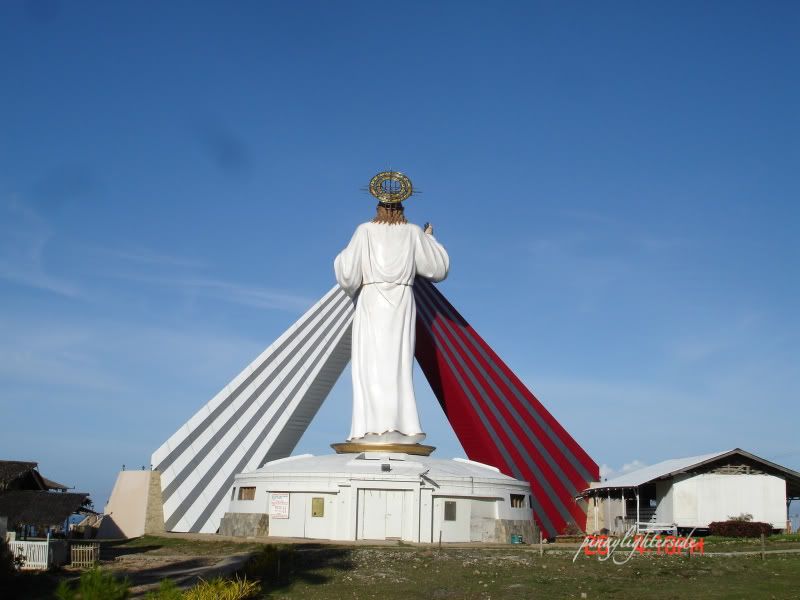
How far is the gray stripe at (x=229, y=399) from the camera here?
108ft

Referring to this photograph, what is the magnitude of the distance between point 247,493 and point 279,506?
210cm

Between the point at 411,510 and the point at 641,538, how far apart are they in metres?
7.31

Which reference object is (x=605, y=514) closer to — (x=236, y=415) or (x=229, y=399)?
(x=236, y=415)

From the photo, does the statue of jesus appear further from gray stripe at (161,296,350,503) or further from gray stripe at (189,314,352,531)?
gray stripe at (189,314,352,531)

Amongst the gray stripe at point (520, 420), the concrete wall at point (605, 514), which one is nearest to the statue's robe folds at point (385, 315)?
the gray stripe at point (520, 420)

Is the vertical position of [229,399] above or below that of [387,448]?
above

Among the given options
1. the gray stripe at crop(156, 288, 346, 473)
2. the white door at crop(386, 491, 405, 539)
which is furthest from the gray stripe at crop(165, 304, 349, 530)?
the white door at crop(386, 491, 405, 539)

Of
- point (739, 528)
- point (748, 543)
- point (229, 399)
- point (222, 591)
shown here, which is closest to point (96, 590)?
point (222, 591)

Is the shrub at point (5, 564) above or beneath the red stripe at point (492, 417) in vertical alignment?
beneath

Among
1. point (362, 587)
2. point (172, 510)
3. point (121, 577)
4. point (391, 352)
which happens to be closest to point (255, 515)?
point (172, 510)

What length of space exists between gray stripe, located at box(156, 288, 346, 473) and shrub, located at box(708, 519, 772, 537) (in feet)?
57.3

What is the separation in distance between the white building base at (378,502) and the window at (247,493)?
4cm

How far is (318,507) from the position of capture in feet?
98.0

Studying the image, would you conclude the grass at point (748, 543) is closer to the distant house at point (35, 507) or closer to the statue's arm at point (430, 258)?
the statue's arm at point (430, 258)
